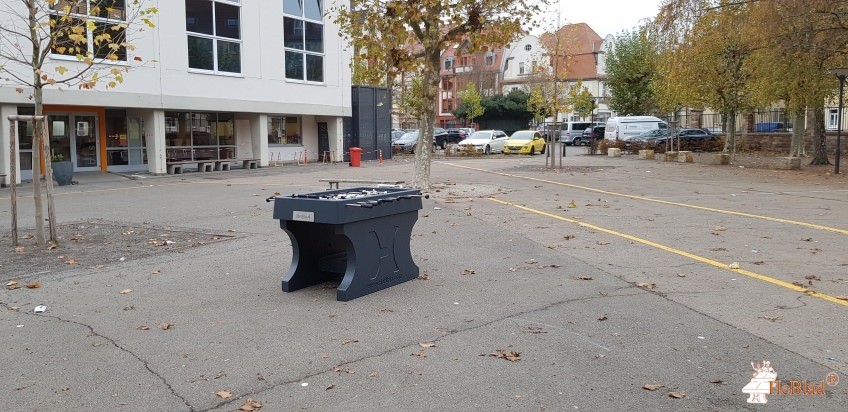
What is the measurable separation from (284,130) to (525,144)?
47.9 ft

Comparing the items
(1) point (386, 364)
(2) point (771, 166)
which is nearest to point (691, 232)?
(1) point (386, 364)

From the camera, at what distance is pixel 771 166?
28062 millimetres

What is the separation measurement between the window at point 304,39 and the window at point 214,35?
2.90 metres

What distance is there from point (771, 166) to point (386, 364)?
1053 inches

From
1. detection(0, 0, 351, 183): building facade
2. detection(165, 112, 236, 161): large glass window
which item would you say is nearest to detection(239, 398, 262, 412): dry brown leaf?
detection(0, 0, 351, 183): building facade

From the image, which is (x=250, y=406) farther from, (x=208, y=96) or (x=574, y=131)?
(x=574, y=131)

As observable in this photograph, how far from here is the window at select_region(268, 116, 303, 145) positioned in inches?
1313

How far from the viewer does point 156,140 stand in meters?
26.3

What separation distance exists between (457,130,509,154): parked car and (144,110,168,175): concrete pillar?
18.9 m

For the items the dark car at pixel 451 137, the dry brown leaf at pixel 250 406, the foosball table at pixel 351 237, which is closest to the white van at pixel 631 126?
the dark car at pixel 451 137

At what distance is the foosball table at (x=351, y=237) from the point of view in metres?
7.11

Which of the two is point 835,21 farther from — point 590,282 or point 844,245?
point 590,282

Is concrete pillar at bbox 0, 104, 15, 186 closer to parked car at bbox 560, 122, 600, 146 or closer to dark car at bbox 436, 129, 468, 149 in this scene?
dark car at bbox 436, 129, 468, 149

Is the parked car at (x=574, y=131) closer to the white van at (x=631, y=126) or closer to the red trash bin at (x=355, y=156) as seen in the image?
the white van at (x=631, y=126)
